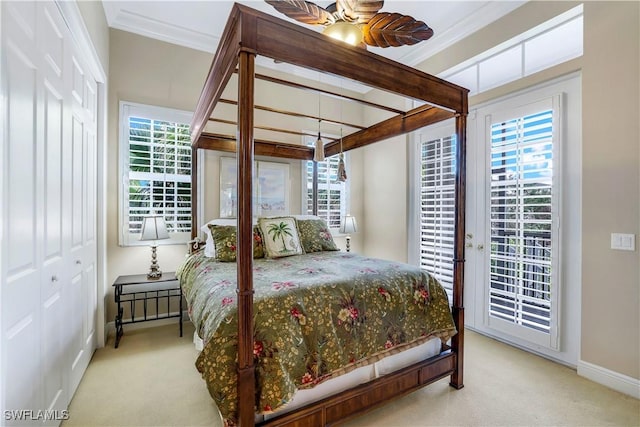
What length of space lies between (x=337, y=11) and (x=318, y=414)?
2309 mm

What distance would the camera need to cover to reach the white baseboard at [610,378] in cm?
204

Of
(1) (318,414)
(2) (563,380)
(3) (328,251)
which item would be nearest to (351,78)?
(1) (318,414)

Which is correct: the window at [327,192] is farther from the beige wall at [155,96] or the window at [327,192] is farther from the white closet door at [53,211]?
the white closet door at [53,211]

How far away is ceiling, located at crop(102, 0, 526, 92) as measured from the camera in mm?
2906

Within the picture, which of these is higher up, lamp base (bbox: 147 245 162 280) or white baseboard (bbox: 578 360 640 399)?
lamp base (bbox: 147 245 162 280)

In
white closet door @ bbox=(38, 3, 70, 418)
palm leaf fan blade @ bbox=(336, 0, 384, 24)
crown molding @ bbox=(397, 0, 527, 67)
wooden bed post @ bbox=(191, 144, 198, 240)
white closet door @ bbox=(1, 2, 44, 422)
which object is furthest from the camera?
wooden bed post @ bbox=(191, 144, 198, 240)

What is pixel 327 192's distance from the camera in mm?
4449

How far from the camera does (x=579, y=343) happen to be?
2.37 meters

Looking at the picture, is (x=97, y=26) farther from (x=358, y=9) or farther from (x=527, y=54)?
(x=527, y=54)

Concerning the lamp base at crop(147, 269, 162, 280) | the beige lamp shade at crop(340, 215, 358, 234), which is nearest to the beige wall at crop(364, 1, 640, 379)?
the beige lamp shade at crop(340, 215, 358, 234)

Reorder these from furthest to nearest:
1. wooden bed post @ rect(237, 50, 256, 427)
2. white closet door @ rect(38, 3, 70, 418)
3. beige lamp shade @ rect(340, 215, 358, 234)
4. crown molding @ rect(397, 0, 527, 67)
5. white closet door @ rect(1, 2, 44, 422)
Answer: beige lamp shade @ rect(340, 215, 358, 234)
crown molding @ rect(397, 0, 527, 67)
white closet door @ rect(38, 3, 70, 418)
wooden bed post @ rect(237, 50, 256, 427)
white closet door @ rect(1, 2, 44, 422)

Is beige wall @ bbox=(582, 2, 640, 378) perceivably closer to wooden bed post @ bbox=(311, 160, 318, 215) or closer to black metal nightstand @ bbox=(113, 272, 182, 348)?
wooden bed post @ bbox=(311, 160, 318, 215)

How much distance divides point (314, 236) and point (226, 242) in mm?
952

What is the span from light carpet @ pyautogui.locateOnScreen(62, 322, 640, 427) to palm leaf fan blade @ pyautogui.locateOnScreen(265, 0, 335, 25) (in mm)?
2463
